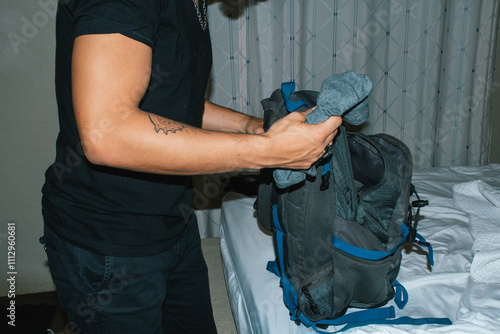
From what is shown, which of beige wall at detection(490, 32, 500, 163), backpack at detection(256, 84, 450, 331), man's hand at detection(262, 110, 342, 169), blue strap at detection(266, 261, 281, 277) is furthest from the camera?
beige wall at detection(490, 32, 500, 163)

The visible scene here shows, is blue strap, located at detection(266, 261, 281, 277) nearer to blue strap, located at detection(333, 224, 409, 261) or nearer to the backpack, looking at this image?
the backpack

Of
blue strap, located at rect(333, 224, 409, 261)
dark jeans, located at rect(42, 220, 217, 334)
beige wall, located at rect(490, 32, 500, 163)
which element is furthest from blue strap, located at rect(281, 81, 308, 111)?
beige wall, located at rect(490, 32, 500, 163)

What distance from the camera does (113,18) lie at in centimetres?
55

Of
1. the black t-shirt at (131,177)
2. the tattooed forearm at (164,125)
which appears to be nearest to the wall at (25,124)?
the black t-shirt at (131,177)

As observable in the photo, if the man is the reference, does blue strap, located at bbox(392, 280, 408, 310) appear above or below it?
below

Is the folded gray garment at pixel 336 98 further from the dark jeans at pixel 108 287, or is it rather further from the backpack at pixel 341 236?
the dark jeans at pixel 108 287

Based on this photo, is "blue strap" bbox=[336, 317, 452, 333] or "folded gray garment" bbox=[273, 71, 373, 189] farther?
"blue strap" bbox=[336, 317, 452, 333]

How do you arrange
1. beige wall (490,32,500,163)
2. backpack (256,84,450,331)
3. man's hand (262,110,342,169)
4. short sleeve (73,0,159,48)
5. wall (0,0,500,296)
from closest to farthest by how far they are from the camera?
short sleeve (73,0,159,48), man's hand (262,110,342,169), backpack (256,84,450,331), wall (0,0,500,296), beige wall (490,32,500,163)

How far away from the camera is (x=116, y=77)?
21.6 inches

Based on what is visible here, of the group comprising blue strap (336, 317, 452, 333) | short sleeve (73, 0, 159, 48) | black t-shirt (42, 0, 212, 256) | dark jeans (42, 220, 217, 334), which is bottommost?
blue strap (336, 317, 452, 333)

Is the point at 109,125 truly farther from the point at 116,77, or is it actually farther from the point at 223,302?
the point at 223,302

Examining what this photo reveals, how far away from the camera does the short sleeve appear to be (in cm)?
55

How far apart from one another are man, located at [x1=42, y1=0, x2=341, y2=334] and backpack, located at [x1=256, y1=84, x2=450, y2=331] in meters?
0.19

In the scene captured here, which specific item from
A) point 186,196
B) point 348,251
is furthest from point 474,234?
point 186,196
